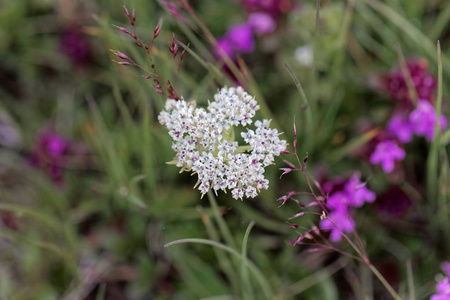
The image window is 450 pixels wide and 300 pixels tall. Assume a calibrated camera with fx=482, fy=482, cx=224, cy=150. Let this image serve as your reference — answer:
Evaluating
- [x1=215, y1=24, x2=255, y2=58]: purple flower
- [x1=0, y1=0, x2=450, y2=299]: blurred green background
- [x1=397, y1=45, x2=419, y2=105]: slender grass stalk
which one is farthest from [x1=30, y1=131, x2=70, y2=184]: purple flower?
[x1=397, y1=45, x2=419, y2=105]: slender grass stalk

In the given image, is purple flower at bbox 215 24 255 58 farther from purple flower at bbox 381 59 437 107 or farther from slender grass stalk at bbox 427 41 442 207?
slender grass stalk at bbox 427 41 442 207

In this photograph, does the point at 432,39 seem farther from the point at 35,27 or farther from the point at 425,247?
the point at 35,27

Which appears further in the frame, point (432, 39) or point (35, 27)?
point (35, 27)

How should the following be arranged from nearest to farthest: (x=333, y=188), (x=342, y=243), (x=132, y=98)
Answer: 1. (x=333, y=188)
2. (x=342, y=243)
3. (x=132, y=98)

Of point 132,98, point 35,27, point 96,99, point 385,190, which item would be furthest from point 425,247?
point 35,27

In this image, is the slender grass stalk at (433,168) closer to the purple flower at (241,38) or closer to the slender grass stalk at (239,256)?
the slender grass stalk at (239,256)
